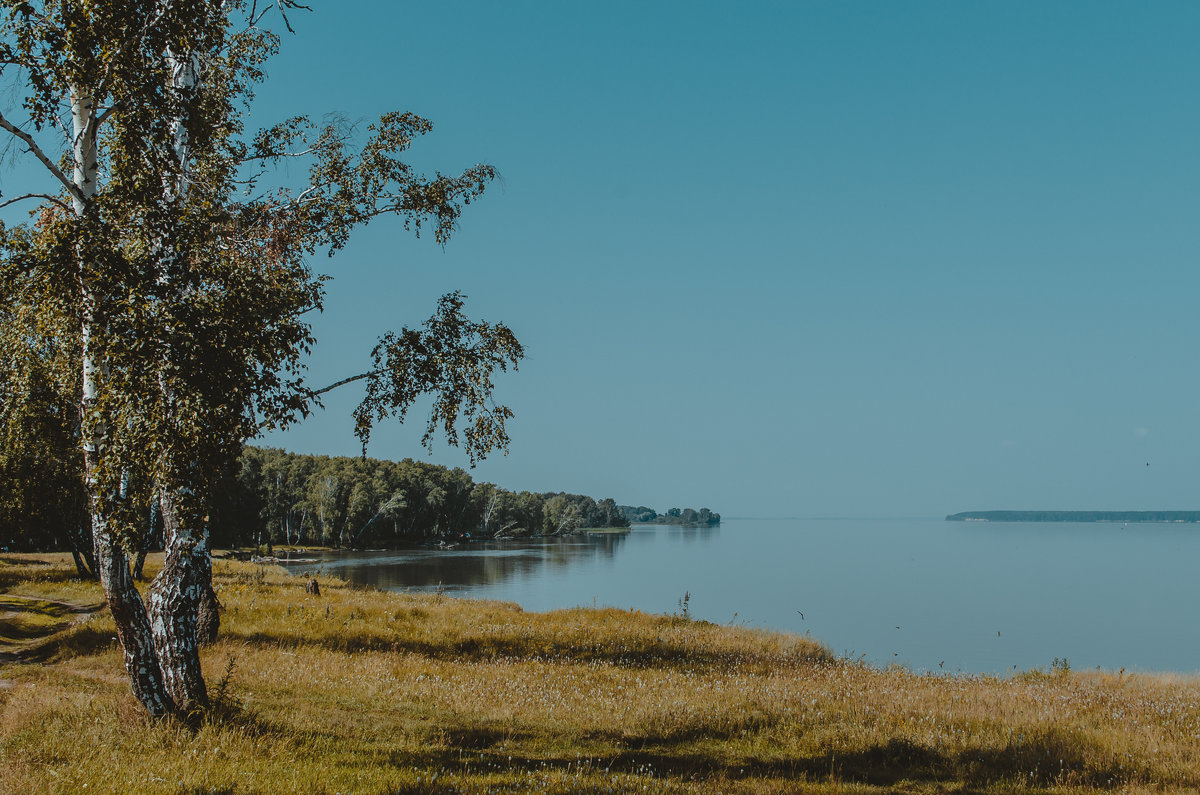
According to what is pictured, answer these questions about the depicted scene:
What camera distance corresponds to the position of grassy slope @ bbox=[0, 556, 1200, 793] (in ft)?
26.0

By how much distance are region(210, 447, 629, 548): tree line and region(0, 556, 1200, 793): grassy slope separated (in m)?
77.2

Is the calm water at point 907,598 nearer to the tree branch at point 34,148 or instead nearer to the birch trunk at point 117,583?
the birch trunk at point 117,583

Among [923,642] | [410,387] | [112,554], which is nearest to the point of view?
[112,554]

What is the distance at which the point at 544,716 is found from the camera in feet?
36.7

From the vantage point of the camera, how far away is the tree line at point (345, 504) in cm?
9588

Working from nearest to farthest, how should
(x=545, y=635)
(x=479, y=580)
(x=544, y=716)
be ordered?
(x=544, y=716) < (x=545, y=635) < (x=479, y=580)

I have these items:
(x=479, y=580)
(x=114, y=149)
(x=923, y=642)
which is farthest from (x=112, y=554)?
(x=479, y=580)

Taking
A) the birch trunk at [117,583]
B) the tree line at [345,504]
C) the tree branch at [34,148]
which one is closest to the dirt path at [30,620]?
the birch trunk at [117,583]

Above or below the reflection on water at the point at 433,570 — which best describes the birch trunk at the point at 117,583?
above

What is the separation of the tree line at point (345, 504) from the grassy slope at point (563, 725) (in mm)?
77197

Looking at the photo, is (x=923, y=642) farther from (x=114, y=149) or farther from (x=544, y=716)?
(x=114, y=149)

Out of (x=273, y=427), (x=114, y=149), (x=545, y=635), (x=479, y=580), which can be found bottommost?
(x=479, y=580)

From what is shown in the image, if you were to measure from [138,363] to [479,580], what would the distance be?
53.0m

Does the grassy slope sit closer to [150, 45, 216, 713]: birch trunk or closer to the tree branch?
[150, 45, 216, 713]: birch trunk
